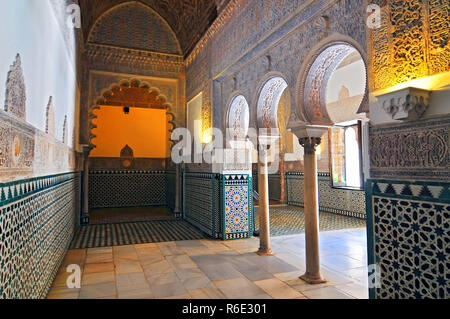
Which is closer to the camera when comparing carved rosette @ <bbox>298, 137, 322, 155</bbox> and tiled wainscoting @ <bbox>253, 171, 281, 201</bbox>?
carved rosette @ <bbox>298, 137, 322, 155</bbox>

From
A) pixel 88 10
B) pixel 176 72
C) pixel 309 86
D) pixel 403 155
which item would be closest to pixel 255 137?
pixel 309 86

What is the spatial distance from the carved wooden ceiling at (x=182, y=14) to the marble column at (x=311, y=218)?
9.16ft

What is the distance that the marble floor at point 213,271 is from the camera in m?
2.67

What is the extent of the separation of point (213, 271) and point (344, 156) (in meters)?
4.84

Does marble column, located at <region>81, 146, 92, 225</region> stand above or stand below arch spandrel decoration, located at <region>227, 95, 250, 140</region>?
below

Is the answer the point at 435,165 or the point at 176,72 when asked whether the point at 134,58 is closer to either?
the point at 176,72

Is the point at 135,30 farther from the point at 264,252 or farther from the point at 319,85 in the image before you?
the point at 264,252

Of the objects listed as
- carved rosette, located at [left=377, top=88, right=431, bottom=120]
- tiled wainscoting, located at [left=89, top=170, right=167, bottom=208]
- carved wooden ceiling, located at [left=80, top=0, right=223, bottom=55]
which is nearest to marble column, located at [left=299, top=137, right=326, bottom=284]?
carved rosette, located at [left=377, top=88, right=431, bottom=120]

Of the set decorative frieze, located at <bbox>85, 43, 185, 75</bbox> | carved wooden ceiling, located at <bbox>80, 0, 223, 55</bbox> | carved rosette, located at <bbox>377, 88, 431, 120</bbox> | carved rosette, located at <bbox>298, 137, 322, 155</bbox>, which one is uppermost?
carved wooden ceiling, located at <bbox>80, 0, 223, 55</bbox>

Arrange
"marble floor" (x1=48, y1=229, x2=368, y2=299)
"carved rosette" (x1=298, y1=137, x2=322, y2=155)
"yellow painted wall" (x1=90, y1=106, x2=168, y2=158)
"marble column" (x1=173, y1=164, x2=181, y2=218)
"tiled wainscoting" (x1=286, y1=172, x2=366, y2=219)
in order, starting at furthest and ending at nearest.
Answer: "yellow painted wall" (x1=90, y1=106, x2=168, y2=158) → "marble column" (x1=173, y1=164, x2=181, y2=218) → "tiled wainscoting" (x1=286, y1=172, x2=366, y2=219) → "carved rosette" (x1=298, y1=137, x2=322, y2=155) → "marble floor" (x1=48, y1=229, x2=368, y2=299)

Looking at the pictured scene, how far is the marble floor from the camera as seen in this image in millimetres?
2672

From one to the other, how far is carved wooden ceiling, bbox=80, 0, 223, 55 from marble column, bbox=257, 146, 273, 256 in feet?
8.05

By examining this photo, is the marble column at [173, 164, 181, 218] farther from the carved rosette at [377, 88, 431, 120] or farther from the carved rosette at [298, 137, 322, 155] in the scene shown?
the carved rosette at [377, 88, 431, 120]

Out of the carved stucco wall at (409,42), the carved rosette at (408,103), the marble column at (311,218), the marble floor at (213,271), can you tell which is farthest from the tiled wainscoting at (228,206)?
the carved rosette at (408,103)
